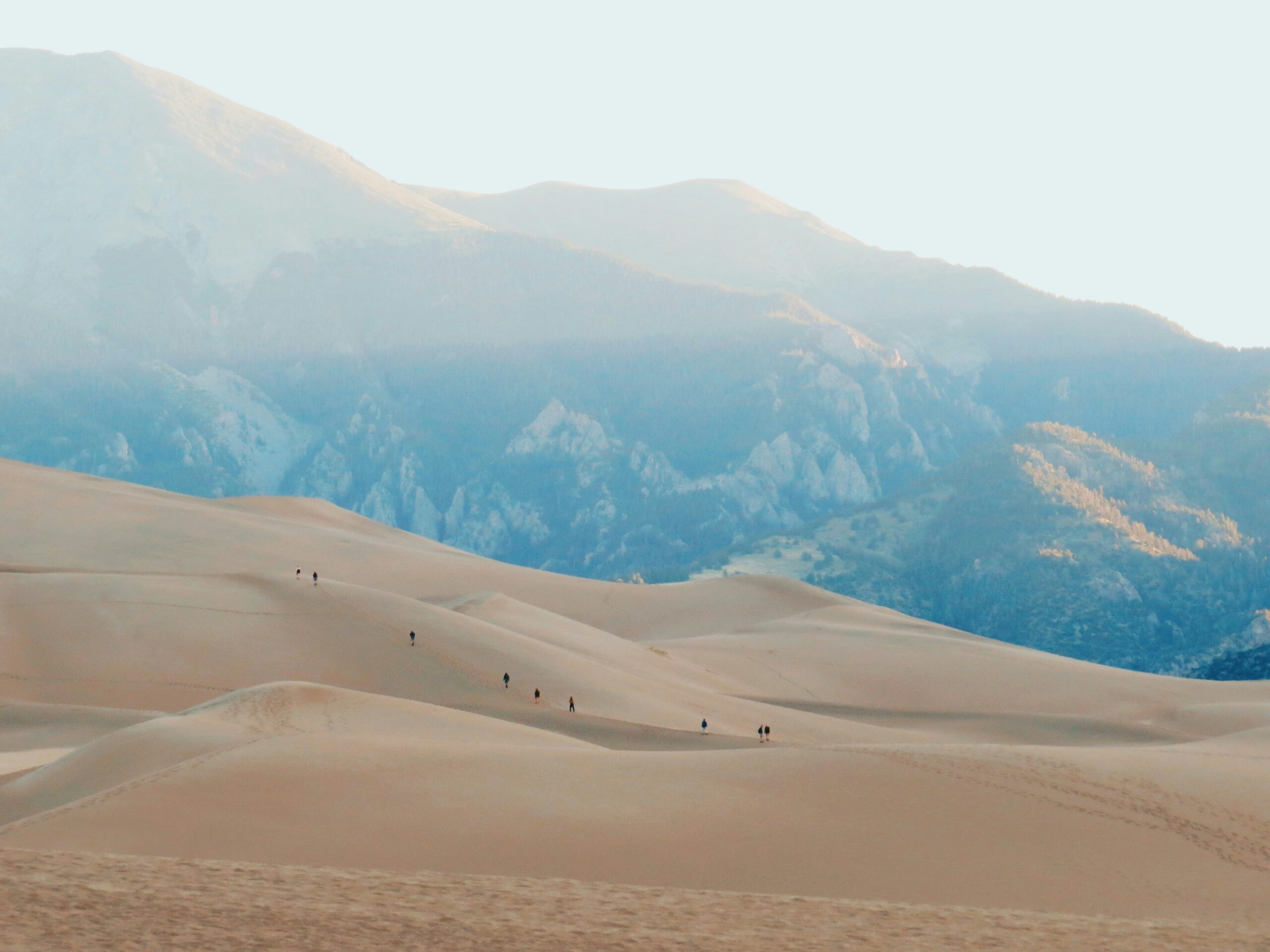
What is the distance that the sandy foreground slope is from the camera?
21.4 meters

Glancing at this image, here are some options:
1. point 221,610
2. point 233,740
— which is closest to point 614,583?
point 221,610

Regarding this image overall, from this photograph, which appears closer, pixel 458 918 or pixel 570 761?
pixel 458 918

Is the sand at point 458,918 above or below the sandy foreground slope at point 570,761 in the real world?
below

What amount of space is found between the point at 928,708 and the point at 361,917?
5932cm

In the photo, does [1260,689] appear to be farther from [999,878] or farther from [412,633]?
[999,878]

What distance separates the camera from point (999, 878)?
71.4 ft

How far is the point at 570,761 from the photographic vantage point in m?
28.9

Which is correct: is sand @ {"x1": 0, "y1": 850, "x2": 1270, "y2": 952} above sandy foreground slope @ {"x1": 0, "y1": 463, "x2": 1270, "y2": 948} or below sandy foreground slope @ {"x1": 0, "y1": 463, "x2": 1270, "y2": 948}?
below

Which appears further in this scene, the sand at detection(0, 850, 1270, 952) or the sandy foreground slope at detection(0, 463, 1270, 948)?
the sandy foreground slope at detection(0, 463, 1270, 948)

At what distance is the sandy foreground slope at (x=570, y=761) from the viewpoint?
21406mm

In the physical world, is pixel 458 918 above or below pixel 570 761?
below

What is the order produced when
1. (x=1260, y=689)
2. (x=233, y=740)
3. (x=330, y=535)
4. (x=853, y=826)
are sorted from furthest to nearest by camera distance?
(x=330, y=535) < (x=1260, y=689) < (x=233, y=740) < (x=853, y=826)

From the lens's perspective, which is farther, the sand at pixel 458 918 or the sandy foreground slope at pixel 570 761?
the sandy foreground slope at pixel 570 761

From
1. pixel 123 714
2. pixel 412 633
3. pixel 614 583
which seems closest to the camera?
pixel 123 714
